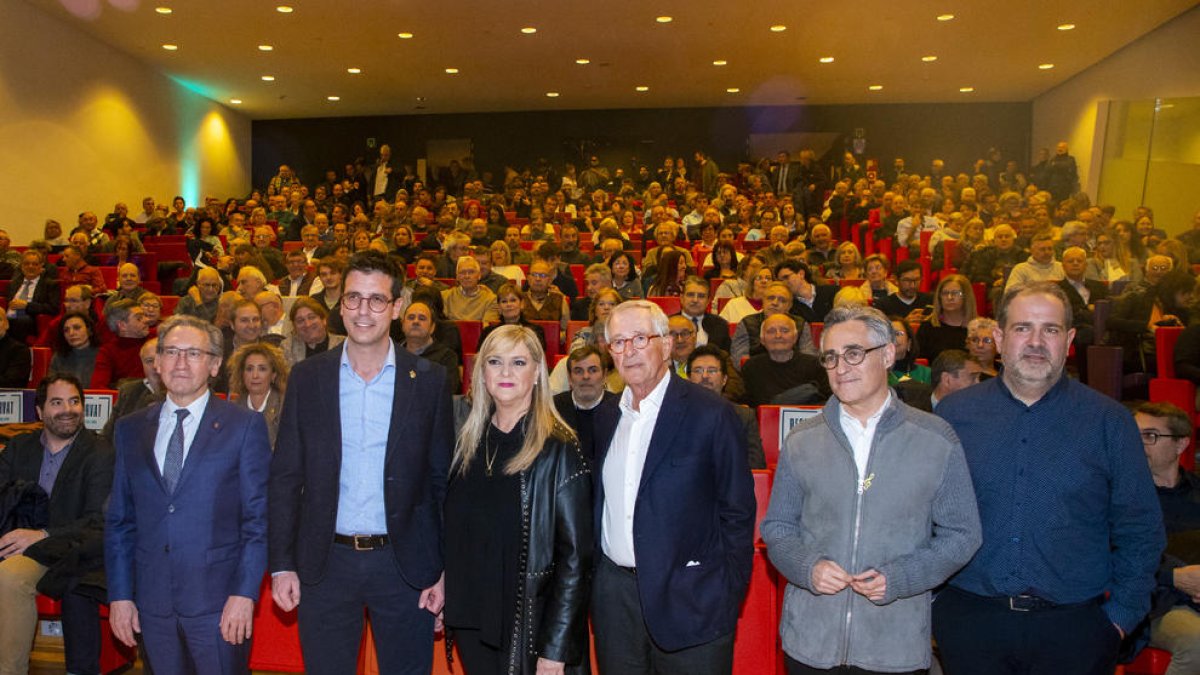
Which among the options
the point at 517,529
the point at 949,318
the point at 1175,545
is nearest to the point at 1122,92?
the point at 949,318

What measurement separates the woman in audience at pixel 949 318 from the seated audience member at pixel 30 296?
6608 mm

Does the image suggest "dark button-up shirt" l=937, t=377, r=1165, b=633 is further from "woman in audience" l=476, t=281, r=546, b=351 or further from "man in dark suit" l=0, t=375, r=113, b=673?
"woman in audience" l=476, t=281, r=546, b=351

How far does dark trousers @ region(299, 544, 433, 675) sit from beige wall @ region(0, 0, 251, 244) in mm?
10434

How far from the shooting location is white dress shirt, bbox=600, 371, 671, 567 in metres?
2.19

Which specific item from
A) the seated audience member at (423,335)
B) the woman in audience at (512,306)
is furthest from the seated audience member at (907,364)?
the seated audience member at (423,335)

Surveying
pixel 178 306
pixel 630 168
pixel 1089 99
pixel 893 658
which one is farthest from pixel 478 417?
pixel 630 168

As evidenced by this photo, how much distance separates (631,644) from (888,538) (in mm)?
620

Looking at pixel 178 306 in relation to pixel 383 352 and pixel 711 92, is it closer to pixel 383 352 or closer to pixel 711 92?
pixel 383 352

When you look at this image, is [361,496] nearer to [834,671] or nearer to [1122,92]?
[834,671]

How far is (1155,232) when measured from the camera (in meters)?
8.52

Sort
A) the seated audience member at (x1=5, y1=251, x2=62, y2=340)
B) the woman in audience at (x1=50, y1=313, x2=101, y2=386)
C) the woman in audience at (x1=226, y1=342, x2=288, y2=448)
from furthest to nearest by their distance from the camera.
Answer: the seated audience member at (x1=5, y1=251, x2=62, y2=340), the woman in audience at (x1=50, y1=313, x2=101, y2=386), the woman in audience at (x1=226, y1=342, x2=288, y2=448)

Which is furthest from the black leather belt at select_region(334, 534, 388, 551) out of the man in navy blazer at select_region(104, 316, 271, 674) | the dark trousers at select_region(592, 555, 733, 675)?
the dark trousers at select_region(592, 555, 733, 675)

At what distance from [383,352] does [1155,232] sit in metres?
8.17

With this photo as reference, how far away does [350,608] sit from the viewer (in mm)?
2318
